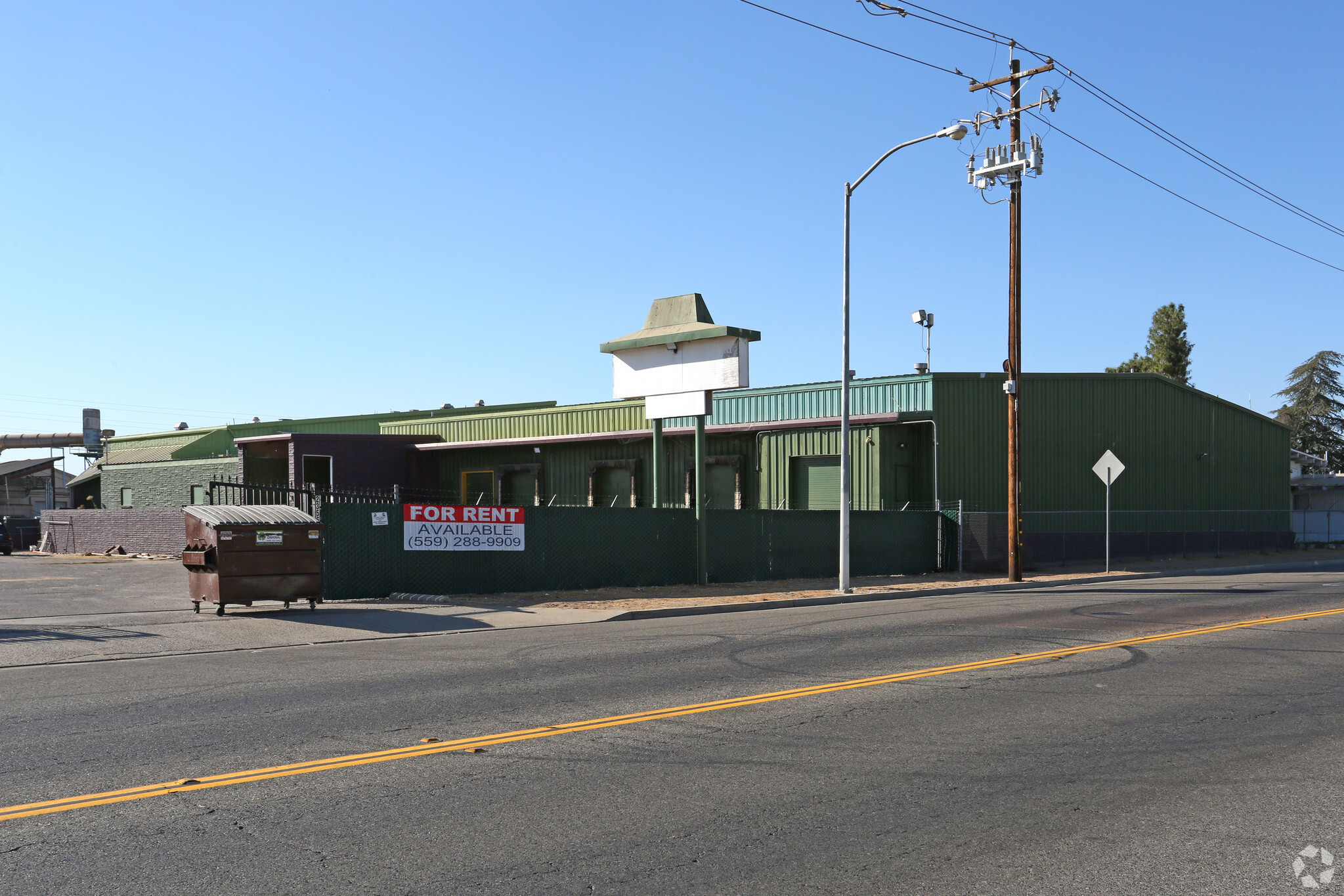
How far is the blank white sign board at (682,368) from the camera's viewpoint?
22.2 meters

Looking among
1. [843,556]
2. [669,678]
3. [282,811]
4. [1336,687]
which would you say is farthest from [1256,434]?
[282,811]

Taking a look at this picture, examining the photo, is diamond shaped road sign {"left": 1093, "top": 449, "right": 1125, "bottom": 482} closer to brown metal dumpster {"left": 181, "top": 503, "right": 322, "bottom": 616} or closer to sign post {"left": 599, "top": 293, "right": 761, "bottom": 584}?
sign post {"left": 599, "top": 293, "right": 761, "bottom": 584}

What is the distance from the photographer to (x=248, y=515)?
17.3 m

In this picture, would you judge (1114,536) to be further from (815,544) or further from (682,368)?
(682,368)

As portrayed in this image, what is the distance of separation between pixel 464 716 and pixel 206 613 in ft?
33.8

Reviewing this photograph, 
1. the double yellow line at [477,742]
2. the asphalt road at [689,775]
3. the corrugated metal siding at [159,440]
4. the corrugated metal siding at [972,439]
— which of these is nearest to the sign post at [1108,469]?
the corrugated metal siding at [972,439]

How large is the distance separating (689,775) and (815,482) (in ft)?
84.3

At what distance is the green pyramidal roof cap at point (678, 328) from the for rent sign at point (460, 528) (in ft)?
15.4

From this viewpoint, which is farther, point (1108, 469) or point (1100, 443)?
point (1100, 443)

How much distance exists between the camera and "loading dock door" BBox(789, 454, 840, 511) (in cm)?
3175

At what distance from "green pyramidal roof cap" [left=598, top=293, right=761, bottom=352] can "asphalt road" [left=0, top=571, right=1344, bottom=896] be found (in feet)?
34.2

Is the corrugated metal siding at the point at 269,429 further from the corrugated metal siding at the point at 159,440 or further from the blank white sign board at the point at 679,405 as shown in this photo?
the blank white sign board at the point at 679,405

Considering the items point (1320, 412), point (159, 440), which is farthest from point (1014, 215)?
point (1320, 412)

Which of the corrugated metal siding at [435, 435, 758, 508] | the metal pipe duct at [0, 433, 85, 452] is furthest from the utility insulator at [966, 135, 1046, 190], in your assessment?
the metal pipe duct at [0, 433, 85, 452]
